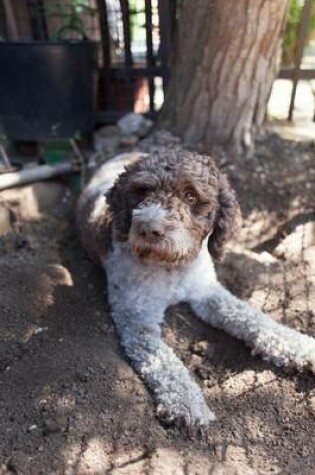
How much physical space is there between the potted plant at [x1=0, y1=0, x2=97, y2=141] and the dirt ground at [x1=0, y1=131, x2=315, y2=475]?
4.02 feet

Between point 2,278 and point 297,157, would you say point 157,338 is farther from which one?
point 297,157

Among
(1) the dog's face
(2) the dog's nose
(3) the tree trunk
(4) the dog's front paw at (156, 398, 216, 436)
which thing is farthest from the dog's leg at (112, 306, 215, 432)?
(3) the tree trunk

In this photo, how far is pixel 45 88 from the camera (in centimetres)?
477

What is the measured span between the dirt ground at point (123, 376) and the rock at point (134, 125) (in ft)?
4.93

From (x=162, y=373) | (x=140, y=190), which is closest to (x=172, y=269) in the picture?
(x=140, y=190)

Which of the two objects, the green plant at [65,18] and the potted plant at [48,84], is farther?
the green plant at [65,18]

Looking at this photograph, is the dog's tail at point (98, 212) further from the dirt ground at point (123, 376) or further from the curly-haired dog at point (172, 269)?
the dirt ground at point (123, 376)

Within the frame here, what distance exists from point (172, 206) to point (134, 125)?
2646mm

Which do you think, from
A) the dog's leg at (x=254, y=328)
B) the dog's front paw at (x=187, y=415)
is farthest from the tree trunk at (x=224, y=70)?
the dog's front paw at (x=187, y=415)

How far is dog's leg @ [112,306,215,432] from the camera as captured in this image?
2402 mm

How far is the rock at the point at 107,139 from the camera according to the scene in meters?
4.96

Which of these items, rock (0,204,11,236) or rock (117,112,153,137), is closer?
rock (0,204,11,236)

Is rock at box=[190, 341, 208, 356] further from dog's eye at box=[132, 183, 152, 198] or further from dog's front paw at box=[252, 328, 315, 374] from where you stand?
dog's eye at box=[132, 183, 152, 198]

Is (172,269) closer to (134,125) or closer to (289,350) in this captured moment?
(289,350)
